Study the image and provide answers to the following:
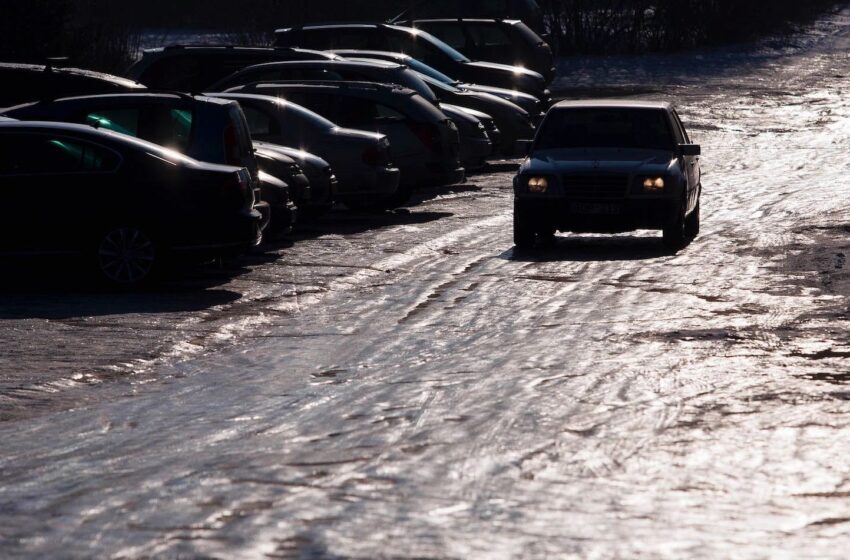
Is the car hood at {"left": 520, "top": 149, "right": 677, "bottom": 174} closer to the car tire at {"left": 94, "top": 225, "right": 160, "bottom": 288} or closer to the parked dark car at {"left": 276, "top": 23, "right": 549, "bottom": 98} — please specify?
the car tire at {"left": 94, "top": 225, "right": 160, "bottom": 288}

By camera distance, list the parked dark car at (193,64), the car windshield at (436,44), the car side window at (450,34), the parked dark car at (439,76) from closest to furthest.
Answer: the parked dark car at (193,64)
the parked dark car at (439,76)
the car windshield at (436,44)
the car side window at (450,34)

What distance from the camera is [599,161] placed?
17.5m

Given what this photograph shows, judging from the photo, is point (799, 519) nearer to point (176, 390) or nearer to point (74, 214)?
point (176, 390)

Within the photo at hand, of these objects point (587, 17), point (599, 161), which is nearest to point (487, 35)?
point (587, 17)

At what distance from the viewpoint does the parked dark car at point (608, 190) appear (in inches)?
671

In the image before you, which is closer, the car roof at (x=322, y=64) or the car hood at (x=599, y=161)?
the car hood at (x=599, y=161)

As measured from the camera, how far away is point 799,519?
680cm

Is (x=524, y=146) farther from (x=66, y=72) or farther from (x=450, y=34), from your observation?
(x=450, y=34)

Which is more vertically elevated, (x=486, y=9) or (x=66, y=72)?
(x=486, y=9)

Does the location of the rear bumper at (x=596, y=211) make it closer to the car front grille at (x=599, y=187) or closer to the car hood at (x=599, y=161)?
the car front grille at (x=599, y=187)

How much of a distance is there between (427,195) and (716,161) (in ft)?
20.3

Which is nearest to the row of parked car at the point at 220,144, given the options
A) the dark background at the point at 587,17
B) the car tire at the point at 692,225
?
the car tire at the point at 692,225

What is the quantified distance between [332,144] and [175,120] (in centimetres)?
357

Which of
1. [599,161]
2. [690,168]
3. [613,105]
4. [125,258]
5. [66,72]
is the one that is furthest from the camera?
[66,72]
